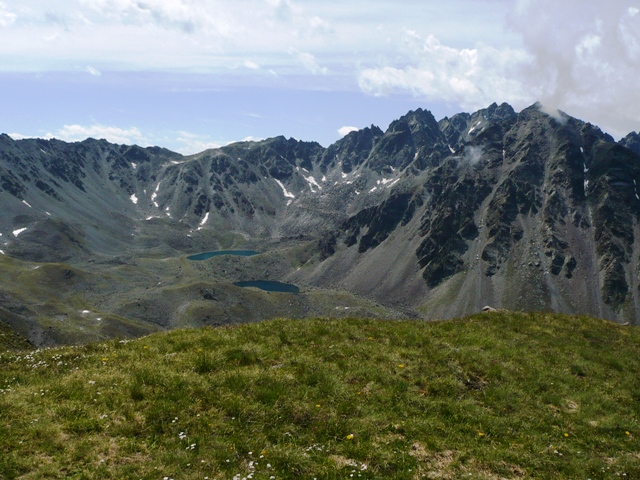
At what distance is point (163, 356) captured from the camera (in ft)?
62.8

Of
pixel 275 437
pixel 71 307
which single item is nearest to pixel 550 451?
pixel 275 437

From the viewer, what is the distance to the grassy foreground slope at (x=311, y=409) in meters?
12.6

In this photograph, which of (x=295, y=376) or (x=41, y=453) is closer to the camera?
(x=41, y=453)

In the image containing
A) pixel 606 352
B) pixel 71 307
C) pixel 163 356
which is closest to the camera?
pixel 163 356

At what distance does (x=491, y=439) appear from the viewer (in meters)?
15.3

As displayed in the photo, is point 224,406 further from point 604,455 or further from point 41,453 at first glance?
point 604,455

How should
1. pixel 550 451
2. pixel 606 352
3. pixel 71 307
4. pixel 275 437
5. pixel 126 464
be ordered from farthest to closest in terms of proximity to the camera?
1. pixel 71 307
2. pixel 606 352
3. pixel 550 451
4. pixel 275 437
5. pixel 126 464

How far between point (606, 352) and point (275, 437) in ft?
75.5

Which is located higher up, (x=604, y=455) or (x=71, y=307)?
(x=604, y=455)

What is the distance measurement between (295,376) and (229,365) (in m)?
2.99

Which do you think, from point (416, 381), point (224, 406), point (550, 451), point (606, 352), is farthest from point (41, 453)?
point (606, 352)

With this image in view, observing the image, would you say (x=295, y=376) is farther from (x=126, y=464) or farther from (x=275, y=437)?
(x=126, y=464)

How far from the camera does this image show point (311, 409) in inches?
618

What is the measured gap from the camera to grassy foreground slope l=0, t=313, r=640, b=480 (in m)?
12.6
